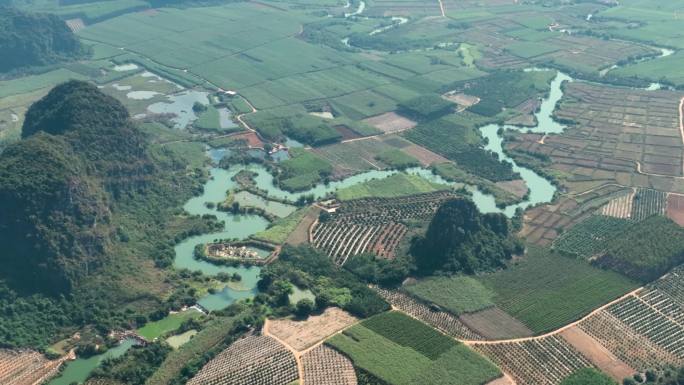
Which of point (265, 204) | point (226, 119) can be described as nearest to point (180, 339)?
point (265, 204)

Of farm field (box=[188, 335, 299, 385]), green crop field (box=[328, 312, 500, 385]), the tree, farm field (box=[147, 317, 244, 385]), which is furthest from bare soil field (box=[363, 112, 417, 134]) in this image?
farm field (box=[188, 335, 299, 385])

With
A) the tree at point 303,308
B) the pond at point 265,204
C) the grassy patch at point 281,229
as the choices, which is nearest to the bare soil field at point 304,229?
the grassy patch at point 281,229

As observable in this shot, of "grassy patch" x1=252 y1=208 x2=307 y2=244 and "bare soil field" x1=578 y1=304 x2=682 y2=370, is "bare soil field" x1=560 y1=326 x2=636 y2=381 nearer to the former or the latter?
"bare soil field" x1=578 y1=304 x2=682 y2=370

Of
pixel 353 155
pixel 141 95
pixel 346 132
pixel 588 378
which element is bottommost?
pixel 588 378

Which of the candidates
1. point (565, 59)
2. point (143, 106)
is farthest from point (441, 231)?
point (565, 59)

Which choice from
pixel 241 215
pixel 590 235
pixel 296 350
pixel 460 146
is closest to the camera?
pixel 296 350

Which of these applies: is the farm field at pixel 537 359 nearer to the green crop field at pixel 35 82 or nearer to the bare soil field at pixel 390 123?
the bare soil field at pixel 390 123

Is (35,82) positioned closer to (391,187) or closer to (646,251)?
(391,187)
